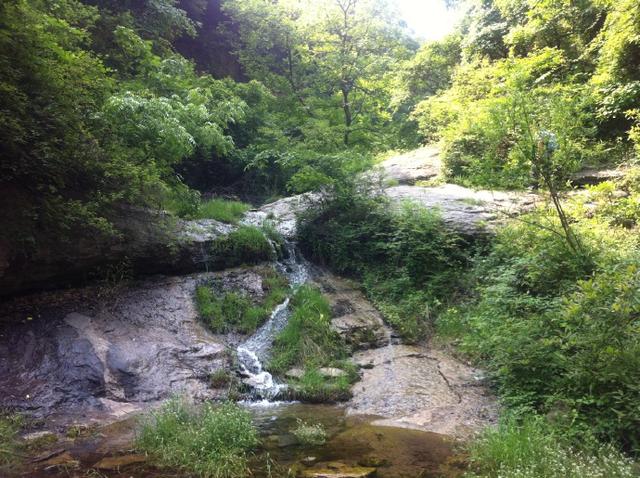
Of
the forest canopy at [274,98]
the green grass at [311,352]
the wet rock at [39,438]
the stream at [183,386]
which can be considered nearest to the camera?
the stream at [183,386]

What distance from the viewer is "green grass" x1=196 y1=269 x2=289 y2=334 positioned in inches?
395

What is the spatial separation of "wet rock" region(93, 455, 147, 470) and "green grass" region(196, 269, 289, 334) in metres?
4.37

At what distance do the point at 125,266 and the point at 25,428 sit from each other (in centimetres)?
428

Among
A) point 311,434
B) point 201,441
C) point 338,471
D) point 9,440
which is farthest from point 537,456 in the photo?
point 9,440

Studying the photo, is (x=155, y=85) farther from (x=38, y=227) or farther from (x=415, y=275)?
(x=415, y=275)

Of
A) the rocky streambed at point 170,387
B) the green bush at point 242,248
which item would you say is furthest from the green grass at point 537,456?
the green bush at point 242,248

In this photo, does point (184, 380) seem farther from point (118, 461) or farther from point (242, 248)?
point (242, 248)

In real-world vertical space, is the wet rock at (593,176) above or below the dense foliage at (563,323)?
above

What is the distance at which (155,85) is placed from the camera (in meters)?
13.1

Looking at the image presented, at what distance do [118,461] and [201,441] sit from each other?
100 centimetres

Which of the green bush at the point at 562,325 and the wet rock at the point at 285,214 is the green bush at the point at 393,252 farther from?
the green bush at the point at 562,325

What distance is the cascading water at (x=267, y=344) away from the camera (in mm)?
8289

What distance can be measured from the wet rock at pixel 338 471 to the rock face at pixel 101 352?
10.9 feet

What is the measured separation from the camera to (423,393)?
302 inches
